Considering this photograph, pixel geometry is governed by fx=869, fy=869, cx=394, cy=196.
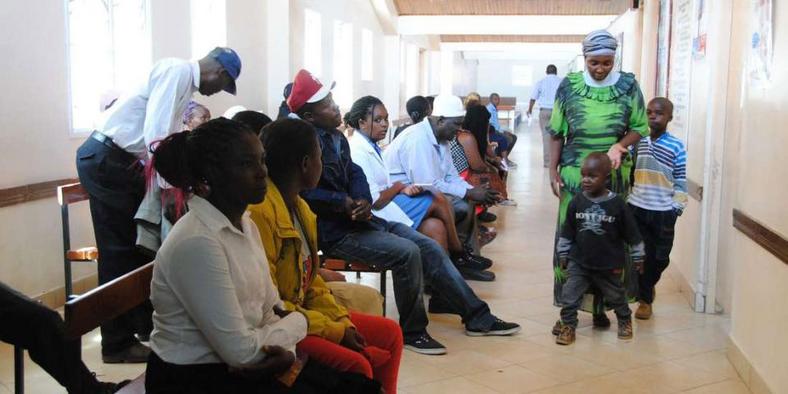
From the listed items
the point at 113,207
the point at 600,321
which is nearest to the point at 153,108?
the point at 113,207

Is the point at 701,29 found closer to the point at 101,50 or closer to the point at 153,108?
the point at 153,108

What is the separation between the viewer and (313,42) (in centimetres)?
1155

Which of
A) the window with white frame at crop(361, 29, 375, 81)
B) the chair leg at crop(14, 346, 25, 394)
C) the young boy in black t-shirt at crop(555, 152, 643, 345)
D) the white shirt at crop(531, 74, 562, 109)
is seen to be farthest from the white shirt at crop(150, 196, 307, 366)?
the window with white frame at crop(361, 29, 375, 81)

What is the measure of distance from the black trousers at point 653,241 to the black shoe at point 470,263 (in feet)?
4.31

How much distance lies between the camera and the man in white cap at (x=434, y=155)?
209 inches

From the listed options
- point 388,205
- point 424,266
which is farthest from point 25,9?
point 424,266

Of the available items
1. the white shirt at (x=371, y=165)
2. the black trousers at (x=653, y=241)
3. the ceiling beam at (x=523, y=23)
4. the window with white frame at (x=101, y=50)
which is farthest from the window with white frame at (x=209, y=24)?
the ceiling beam at (x=523, y=23)

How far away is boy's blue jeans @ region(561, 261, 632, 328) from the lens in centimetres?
448

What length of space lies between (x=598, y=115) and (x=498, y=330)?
4.05 ft

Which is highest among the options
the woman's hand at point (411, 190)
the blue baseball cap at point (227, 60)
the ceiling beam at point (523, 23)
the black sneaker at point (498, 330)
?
the ceiling beam at point (523, 23)

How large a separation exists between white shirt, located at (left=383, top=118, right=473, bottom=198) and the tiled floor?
0.84 metres

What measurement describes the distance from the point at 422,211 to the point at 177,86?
175cm

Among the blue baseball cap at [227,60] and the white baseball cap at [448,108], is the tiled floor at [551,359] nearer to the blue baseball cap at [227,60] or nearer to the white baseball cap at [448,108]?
the white baseball cap at [448,108]

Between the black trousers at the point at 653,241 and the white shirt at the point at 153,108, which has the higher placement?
the white shirt at the point at 153,108
